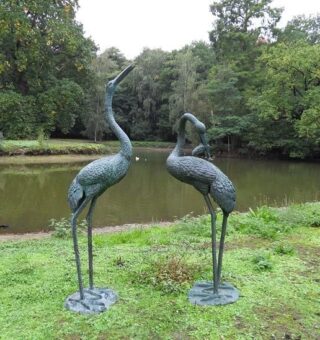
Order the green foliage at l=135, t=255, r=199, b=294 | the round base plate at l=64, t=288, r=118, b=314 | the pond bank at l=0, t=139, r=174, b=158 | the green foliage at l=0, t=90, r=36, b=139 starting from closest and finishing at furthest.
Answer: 1. the round base plate at l=64, t=288, r=118, b=314
2. the green foliage at l=135, t=255, r=199, b=294
3. the pond bank at l=0, t=139, r=174, b=158
4. the green foliage at l=0, t=90, r=36, b=139

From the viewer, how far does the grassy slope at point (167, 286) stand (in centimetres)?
338

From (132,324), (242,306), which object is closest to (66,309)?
(132,324)

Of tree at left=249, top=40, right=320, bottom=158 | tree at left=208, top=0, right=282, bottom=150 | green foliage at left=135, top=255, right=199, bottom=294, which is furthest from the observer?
tree at left=208, top=0, right=282, bottom=150

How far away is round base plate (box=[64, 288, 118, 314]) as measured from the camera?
3659 millimetres

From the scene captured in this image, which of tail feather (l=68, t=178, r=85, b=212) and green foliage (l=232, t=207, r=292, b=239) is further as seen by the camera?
green foliage (l=232, t=207, r=292, b=239)

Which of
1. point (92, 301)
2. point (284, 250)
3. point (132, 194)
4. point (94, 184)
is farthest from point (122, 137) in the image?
point (132, 194)

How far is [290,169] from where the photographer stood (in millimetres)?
23484

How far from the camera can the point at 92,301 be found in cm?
374

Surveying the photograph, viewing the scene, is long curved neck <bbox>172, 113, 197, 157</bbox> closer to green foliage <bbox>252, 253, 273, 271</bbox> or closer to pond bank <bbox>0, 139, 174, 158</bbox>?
green foliage <bbox>252, 253, 273, 271</bbox>

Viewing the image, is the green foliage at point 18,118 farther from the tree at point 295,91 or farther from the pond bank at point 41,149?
the tree at point 295,91

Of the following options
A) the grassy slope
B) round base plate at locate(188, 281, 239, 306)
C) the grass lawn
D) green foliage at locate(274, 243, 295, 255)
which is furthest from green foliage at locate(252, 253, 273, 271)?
the grass lawn

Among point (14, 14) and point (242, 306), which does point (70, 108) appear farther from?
point (242, 306)

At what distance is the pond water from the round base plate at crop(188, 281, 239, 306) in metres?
5.71

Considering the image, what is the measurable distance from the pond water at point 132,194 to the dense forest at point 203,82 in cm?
539
